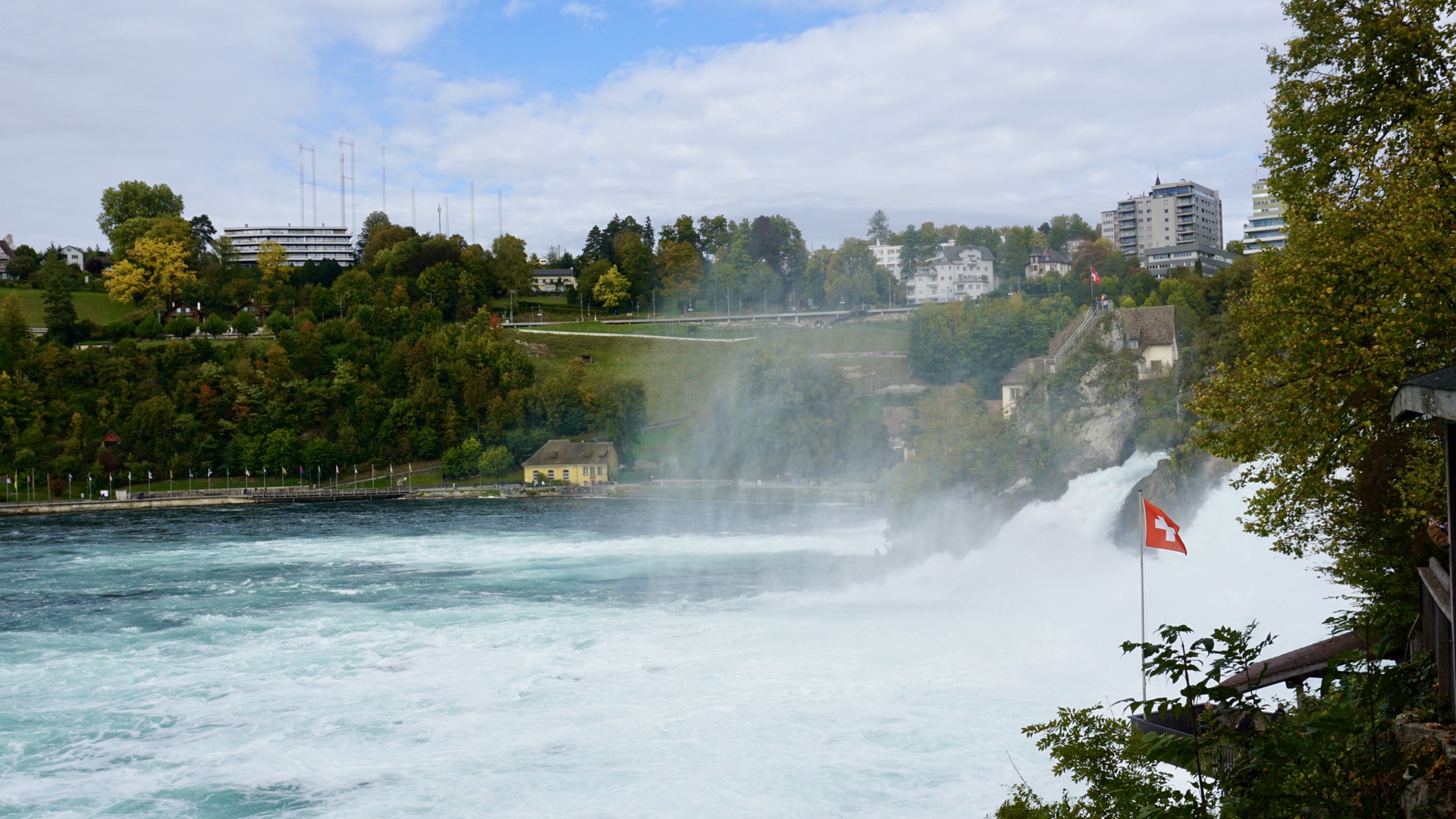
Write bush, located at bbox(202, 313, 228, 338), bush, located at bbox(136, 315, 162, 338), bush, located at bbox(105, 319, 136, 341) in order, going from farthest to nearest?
bush, located at bbox(202, 313, 228, 338) < bush, located at bbox(136, 315, 162, 338) < bush, located at bbox(105, 319, 136, 341)

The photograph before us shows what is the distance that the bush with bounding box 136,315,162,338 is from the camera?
98.3 metres

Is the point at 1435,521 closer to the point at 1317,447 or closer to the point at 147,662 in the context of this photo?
the point at 1317,447

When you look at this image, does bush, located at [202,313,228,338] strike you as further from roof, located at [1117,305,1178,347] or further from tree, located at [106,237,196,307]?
roof, located at [1117,305,1178,347]

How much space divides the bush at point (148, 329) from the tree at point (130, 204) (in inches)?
1468

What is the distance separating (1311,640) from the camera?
57.0ft

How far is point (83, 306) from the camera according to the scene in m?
108

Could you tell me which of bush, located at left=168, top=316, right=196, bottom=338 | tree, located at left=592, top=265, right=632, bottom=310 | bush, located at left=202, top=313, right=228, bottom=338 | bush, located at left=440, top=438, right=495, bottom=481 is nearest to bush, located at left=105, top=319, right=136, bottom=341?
bush, located at left=168, top=316, right=196, bottom=338

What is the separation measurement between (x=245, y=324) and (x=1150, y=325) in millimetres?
87517

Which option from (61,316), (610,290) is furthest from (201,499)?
(610,290)

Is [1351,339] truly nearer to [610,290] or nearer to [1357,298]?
[1357,298]

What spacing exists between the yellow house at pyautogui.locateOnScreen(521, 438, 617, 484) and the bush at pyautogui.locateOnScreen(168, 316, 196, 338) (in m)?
46.0

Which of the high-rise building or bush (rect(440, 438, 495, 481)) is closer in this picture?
bush (rect(440, 438, 495, 481))

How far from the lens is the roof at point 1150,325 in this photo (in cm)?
3994

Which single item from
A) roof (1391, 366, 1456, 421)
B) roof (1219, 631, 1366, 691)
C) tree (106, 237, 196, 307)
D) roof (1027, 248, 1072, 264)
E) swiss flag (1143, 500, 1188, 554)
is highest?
roof (1027, 248, 1072, 264)
